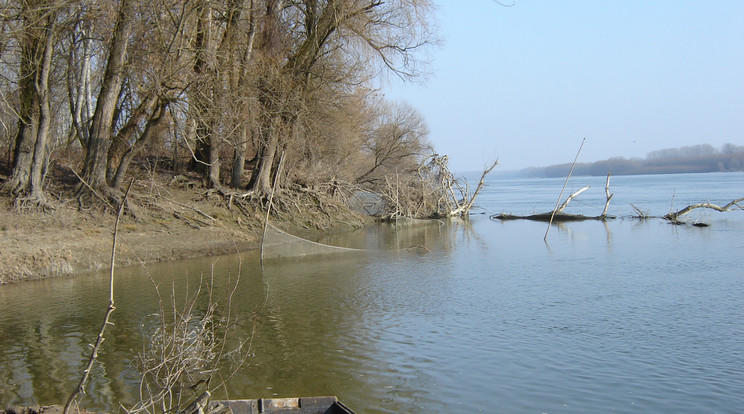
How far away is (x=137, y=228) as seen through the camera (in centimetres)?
1875

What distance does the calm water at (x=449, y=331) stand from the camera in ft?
25.5

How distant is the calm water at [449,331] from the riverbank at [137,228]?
2.89 feet

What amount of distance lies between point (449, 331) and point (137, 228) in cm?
1141

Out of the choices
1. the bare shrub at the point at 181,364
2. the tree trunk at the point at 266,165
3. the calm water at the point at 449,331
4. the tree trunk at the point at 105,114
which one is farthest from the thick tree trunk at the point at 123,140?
the bare shrub at the point at 181,364

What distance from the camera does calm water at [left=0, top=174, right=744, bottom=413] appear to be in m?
7.76

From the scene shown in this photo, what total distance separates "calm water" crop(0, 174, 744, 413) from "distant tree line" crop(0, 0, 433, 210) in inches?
187

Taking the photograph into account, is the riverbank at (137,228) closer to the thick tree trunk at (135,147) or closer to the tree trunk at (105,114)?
the thick tree trunk at (135,147)

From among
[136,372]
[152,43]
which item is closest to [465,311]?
[136,372]

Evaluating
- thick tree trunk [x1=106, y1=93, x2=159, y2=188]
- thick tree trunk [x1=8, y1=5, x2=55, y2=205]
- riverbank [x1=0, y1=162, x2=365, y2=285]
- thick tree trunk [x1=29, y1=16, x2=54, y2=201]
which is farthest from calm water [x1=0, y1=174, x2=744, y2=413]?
thick tree trunk [x1=106, y1=93, x2=159, y2=188]

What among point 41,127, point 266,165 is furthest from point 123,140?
point 266,165

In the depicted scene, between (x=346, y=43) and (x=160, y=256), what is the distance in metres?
10.1

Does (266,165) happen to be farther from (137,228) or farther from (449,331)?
(449,331)

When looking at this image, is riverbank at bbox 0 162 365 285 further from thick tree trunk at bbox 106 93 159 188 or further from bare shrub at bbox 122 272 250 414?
bare shrub at bbox 122 272 250 414

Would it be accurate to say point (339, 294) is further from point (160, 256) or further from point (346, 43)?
point (346, 43)
